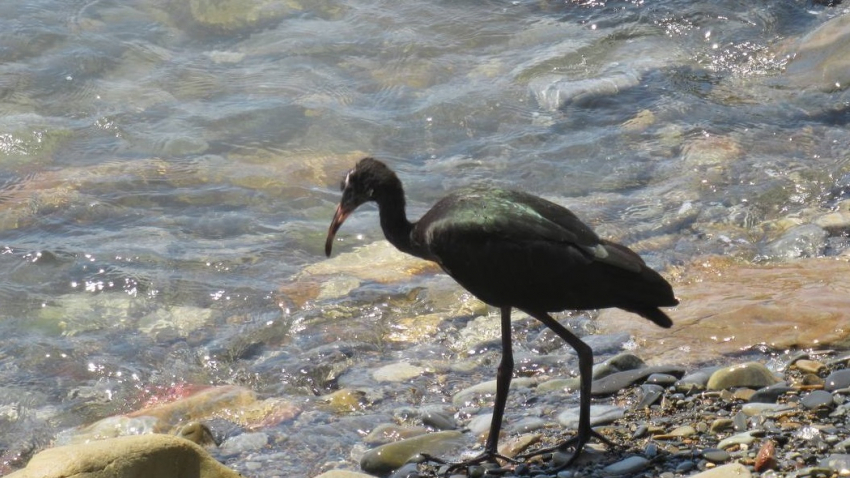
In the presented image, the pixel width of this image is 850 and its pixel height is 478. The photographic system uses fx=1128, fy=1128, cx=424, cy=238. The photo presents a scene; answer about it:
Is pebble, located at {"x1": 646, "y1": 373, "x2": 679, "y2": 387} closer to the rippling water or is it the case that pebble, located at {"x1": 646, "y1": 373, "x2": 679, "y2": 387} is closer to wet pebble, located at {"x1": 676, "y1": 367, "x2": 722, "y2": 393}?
wet pebble, located at {"x1": 676, "y1": 367, "x2": 722, "y2": 393}

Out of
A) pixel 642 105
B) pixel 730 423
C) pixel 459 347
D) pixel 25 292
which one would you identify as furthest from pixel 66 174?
pixel 730 423

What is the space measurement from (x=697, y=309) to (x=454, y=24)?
796cm

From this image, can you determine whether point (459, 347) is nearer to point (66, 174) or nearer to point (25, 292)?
point (25, 292)

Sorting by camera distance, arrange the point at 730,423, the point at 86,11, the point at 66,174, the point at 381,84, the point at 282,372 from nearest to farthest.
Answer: the point at 730,423
the point at 282,372
the point at 66,174
the point at 381,84
the point at 86,11

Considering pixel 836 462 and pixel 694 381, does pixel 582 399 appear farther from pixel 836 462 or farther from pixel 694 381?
pixel 836 462

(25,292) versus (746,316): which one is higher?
(746,316)

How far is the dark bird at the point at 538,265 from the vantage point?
506cm

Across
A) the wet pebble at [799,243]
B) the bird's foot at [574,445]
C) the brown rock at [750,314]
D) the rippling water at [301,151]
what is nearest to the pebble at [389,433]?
the rippling water at [301,151]

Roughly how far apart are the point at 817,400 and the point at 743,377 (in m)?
0.47

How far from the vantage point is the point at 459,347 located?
7.16m

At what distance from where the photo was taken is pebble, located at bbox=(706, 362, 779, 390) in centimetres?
543

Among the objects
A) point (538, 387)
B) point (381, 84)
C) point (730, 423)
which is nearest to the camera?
point (730, 423)

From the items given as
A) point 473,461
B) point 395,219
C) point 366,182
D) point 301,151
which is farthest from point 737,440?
point 301,151

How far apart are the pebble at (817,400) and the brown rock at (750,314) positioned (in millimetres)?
987
